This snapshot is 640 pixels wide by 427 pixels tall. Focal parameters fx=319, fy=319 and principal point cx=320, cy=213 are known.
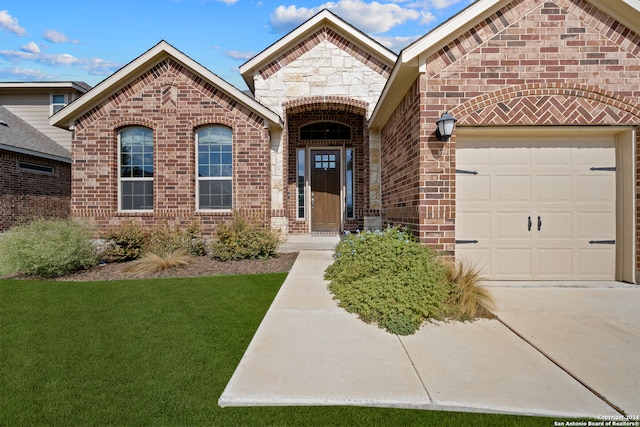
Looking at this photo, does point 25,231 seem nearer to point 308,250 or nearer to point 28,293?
point 28,293

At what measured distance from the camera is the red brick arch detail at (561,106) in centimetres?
512

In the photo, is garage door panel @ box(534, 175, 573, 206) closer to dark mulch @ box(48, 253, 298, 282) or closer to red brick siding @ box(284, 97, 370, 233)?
dark mulch @ box(48, 253, 298, 282)

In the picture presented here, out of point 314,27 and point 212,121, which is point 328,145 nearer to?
point 314,27

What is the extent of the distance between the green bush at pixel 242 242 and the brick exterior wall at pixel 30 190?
27.1 ft

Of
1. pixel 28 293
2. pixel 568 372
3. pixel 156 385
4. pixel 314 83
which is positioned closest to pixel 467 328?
pixel 568 372

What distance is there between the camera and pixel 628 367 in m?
2.75

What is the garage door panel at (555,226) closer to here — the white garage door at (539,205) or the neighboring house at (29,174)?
the white garage door at (539,205)

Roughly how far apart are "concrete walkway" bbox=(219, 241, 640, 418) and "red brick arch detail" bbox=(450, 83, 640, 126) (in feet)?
9.41

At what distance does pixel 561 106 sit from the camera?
16.8ft

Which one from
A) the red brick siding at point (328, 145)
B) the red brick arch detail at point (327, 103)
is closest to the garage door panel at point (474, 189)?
the red brick arch detail at point (327, 103)

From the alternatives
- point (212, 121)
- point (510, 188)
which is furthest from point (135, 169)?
point (510, 188)

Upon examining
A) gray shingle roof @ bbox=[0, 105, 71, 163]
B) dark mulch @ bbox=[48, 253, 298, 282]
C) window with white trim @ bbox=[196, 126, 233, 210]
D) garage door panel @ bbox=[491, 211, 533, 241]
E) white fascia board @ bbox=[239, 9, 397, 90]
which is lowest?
dark mulch @ bbox=[48, 253, 298, 282]

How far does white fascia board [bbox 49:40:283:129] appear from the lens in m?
8.27

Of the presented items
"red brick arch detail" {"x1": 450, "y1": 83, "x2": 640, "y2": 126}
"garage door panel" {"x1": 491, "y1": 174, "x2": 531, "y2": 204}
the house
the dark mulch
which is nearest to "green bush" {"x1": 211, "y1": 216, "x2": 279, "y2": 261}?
the dark mulch
